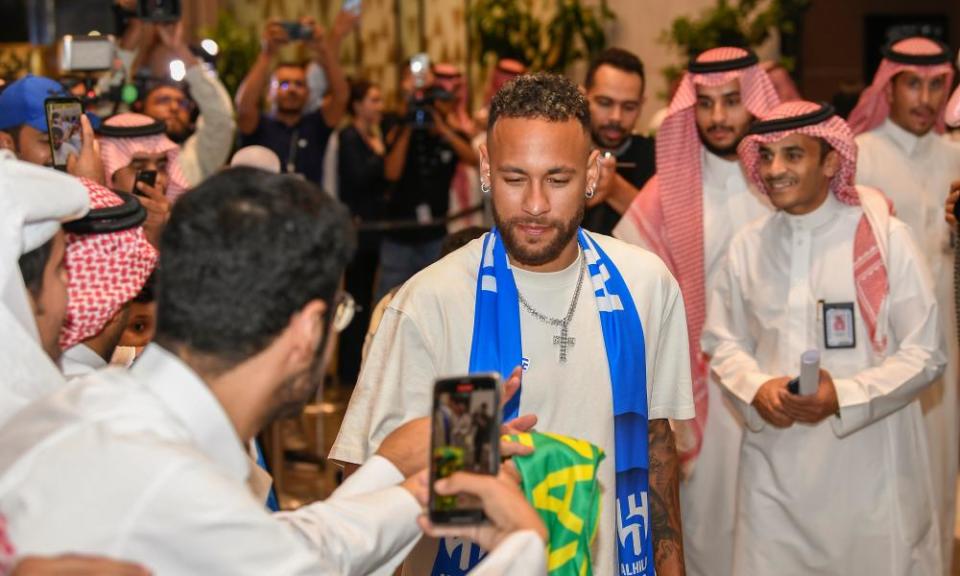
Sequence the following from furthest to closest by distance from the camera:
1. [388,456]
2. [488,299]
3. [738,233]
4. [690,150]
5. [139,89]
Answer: [139,89] < [690,150] < [738,233] < [488,299] < [388,456]

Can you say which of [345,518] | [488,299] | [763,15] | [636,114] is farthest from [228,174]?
[763,15]

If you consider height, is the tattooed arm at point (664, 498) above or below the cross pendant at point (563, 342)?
below

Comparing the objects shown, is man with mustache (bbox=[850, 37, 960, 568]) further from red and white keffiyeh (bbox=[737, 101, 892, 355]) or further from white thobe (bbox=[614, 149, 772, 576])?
red and white keffiyeh (bbox=[737, 101, 892, 355])

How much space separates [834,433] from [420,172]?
14.7ft

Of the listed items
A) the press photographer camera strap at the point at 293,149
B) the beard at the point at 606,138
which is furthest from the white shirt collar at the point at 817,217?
the press photographer camera strap at the point at 293,149

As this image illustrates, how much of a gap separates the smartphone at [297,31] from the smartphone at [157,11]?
1.54 metres

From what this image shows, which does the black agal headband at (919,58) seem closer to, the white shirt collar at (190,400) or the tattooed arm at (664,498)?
the tattooed arm at (664,498)

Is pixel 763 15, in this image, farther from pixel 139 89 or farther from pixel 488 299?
pixel 488 299

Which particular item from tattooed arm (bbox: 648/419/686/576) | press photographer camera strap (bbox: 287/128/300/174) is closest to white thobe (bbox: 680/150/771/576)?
tattooed arm (bbox: 648/419/686/576)

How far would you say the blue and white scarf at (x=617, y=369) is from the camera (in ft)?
9.82

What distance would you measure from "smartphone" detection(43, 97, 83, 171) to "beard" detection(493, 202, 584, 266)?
157cm

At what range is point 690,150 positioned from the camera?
5.13 metres

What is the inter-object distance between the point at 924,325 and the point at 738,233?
685 millimetres

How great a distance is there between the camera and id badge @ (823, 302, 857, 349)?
172 inches
